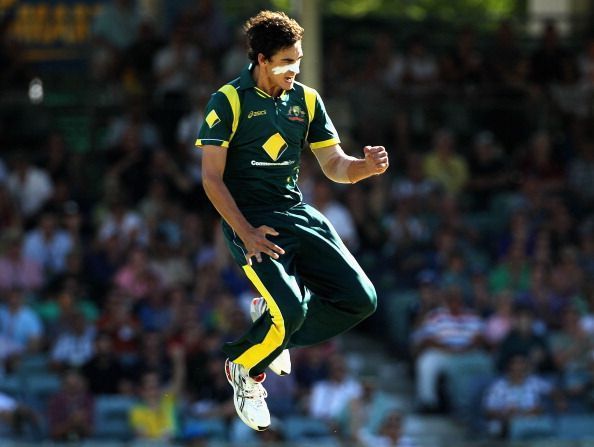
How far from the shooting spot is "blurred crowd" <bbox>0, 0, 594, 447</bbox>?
1325cm

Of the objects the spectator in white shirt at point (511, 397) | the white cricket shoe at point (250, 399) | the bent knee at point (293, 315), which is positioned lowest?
the spectator in white shirt at point (511, 397)

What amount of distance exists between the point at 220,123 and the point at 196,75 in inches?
350

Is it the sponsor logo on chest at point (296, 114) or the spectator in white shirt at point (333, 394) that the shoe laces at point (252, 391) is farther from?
the spectator in white shirt at point (333, 394)

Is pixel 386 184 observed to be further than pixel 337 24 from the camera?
No

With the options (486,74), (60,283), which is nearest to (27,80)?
(60,283)

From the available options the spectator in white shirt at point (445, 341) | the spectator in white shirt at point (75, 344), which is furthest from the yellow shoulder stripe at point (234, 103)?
the spectator in white shirt at point (445, 341)

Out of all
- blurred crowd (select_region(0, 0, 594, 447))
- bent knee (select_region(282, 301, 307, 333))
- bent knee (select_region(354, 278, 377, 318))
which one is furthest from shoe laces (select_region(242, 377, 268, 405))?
blurred crowd (select_region(0, 0, 594, 447))

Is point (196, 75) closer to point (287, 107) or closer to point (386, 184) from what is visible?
point (386, 184)

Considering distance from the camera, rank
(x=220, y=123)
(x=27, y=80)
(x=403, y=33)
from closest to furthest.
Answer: (x=220, y=123)
(x=27, y=80)
(x=403, y=33)

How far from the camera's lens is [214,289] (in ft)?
46.0

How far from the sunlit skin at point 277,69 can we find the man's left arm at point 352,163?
53cm

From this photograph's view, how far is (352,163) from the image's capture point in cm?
750

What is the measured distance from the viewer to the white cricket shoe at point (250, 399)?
24.7ft

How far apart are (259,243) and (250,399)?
38.7 inches
